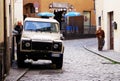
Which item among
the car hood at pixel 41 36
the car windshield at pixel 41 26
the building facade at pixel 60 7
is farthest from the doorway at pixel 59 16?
the car hood at pixel 41 36

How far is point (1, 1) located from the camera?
16.3 meters

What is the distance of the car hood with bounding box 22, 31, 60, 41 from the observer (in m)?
20.5

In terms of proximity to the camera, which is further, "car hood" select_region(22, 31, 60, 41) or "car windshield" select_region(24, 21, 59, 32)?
"car windshield" select_region(24, 21, 59, 32)

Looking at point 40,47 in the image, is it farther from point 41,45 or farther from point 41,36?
point 41,36

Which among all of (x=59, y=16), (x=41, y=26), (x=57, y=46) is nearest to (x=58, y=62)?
(x=57, y=46)

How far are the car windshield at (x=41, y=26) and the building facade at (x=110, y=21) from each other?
36.5 ft

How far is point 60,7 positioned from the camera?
57.7m

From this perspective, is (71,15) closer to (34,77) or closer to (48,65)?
(48,65)

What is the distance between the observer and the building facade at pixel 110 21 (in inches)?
1309

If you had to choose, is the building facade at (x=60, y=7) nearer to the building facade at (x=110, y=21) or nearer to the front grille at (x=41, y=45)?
the building facade at (x=110, y=21)

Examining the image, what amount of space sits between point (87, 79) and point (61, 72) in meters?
2.94

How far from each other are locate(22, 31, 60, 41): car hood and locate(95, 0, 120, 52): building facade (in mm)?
11908

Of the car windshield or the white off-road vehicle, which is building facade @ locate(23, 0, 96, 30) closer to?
the car windshield

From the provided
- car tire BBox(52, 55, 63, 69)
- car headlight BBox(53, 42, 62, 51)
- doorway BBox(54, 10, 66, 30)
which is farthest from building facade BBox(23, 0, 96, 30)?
car headlight BBox(53, 42, 62, 51)
